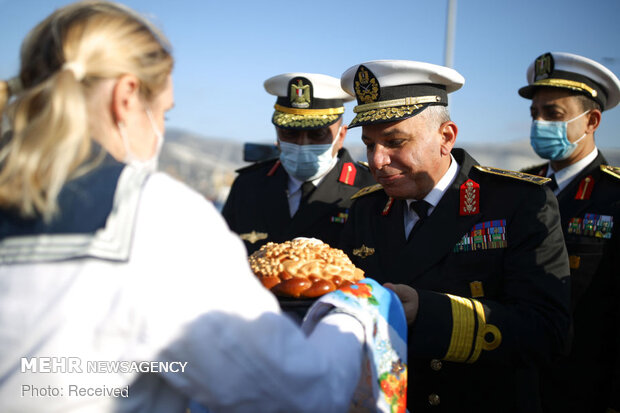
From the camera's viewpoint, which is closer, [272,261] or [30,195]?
[30,195]

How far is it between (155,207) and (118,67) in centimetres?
46

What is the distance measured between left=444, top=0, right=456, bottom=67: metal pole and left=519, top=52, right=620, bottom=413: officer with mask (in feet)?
12.2

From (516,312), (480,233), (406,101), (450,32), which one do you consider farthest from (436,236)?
(450,32)

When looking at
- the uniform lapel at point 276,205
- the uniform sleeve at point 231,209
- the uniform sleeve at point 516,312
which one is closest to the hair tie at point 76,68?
the uniform sleeve at point 516,312

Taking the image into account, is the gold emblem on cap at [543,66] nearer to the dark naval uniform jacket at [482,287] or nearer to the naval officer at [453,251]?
the naval officer at [453,251]

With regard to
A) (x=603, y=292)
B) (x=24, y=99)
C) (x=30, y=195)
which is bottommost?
(x=603, y=292)

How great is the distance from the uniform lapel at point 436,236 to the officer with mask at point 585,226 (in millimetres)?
1374

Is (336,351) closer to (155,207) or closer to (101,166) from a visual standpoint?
(155,207)

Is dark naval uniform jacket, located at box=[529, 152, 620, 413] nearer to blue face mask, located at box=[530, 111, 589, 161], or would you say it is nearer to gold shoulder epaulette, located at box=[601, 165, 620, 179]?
gold shoulder epaulette, located at box=[601, 165, 620, 179]

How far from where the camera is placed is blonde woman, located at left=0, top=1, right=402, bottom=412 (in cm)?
115

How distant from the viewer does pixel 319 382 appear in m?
1.31

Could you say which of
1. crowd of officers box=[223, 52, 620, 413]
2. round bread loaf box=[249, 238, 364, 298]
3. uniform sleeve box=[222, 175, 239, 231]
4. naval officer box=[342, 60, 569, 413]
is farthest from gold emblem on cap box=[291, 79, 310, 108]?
round bread loaf box=[249, 238, 364, 298]

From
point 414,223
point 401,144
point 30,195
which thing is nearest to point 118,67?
point 30,195

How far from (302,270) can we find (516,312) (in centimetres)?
116
